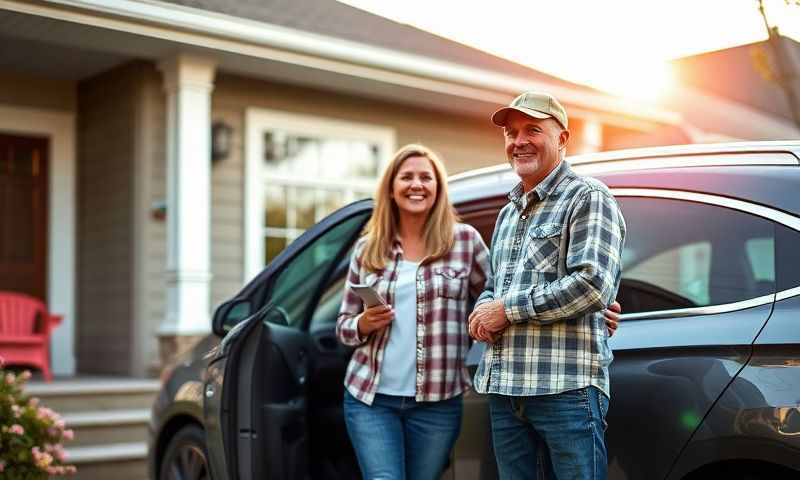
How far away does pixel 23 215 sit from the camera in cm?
875

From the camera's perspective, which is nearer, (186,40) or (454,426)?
(454,426)

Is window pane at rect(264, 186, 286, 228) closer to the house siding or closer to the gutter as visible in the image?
the house siding

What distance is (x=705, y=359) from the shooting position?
2785mm

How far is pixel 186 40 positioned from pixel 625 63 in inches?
186

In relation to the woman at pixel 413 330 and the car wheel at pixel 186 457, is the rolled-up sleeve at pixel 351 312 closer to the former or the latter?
the woman at pixel 413 330

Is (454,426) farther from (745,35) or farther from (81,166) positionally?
(81,166)

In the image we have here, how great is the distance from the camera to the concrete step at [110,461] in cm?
647

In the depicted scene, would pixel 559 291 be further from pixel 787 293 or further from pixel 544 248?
pixel 787 293

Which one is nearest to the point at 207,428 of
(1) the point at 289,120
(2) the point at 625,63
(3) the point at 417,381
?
(3) the point at 417,381

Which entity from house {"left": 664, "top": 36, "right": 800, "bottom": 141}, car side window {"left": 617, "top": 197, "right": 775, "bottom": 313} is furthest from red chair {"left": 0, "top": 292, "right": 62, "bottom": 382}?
house {"left": 664, "top": 36, "right": 800, "bottom": 141}

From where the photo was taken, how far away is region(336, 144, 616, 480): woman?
338cm

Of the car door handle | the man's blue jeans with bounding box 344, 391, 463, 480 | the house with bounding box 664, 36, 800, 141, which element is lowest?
the man's blue jeans with bounding box 344, 391, 463, 480

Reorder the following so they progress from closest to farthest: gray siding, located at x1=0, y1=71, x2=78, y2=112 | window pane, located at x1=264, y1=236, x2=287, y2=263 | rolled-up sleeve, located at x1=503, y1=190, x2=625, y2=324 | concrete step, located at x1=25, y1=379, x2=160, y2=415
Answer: rolled-up sleeve, located at x1=503, y1=190, x2=625, y2=324, concrete step, located at x1=25, y1=379, x2=160, y2=415, gray siding, located at x1=0, y1=71, x2=78, y2=112, window pane, located at x1=264, y1=236, x2=287, y2=263

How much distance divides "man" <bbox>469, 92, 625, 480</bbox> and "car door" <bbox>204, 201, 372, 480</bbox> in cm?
121
